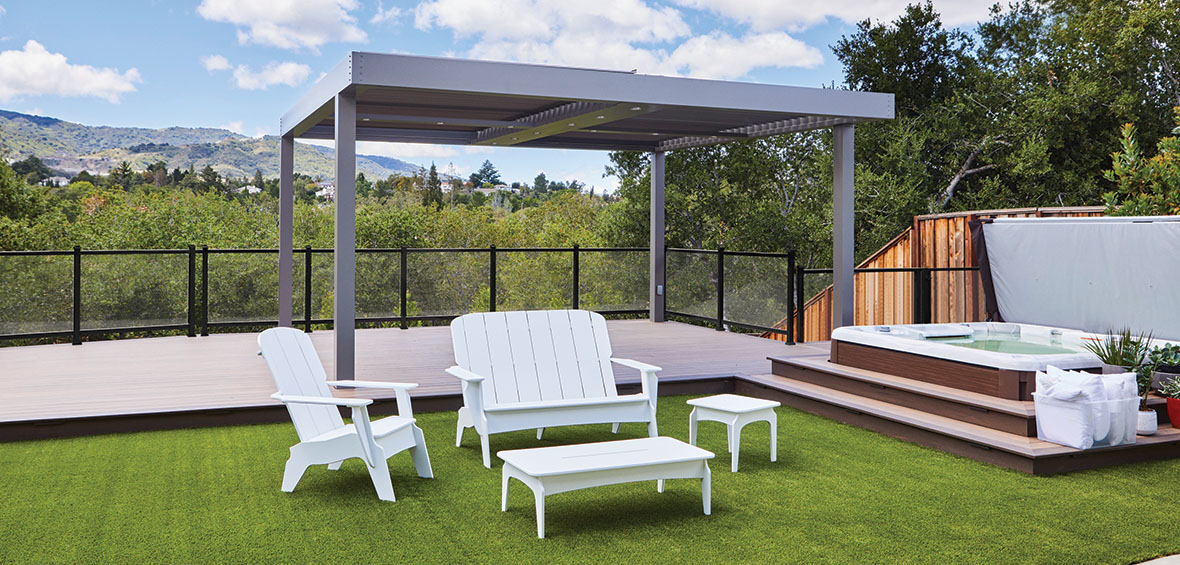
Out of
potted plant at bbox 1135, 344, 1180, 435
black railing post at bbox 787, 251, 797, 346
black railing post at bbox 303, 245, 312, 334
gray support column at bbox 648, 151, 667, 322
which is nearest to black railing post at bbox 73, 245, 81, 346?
black railing post at bbox 303, 245, 312, 334

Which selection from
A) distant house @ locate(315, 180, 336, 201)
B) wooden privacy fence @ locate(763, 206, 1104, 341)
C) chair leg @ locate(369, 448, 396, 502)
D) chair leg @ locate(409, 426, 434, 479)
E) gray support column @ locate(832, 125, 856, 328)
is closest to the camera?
chair leg @ locate(369, 448, 396, 502)

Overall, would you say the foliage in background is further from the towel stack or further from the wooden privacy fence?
the towel stack

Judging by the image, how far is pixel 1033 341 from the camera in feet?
25.6

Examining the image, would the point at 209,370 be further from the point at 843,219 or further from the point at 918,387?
the point at 843,219

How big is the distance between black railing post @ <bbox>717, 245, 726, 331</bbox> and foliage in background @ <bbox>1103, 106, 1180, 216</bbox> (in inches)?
155

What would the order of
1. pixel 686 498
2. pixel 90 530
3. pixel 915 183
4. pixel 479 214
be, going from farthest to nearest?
pixel 479 214 < pixel 915 183 < pixel 686 498 < pixel 90 530

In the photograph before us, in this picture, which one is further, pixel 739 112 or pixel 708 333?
pixel 708 333

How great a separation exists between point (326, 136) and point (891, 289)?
649 centimetres

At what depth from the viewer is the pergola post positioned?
1126 centimetres

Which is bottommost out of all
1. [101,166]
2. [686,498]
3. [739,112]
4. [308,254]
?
[686,498]

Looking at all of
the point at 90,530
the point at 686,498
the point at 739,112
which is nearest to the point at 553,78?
the point at 739,112

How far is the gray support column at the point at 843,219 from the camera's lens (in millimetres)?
8484

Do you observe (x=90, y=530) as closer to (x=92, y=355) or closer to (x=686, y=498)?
(x=686, y=498)

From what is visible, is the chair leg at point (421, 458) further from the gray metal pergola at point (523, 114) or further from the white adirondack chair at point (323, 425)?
the gray metal pergola at point (523, 114)
